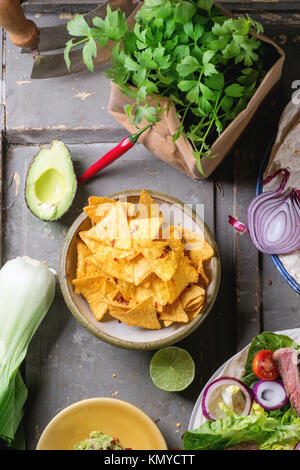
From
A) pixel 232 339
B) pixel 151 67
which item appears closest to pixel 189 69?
pixel 151 67

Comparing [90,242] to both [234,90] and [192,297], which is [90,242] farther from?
[234,90]

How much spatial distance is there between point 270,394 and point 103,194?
842 mm

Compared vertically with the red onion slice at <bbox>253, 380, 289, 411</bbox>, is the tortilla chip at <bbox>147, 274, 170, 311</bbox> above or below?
above

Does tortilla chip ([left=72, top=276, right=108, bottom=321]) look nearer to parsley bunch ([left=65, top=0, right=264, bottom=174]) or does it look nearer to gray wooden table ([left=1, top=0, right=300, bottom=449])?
gray wooden table ([left=1, top=0, right=300, bottom=449])

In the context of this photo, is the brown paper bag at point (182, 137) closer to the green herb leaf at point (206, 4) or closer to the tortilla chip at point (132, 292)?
the green herb leaf at point (206, 4)

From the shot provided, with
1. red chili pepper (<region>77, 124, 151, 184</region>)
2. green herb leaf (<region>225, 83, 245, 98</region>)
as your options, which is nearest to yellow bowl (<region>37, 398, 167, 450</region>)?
red chili pepper (<region>77, 124, 151, 184</region>)

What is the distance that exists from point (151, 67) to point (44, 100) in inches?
24.3

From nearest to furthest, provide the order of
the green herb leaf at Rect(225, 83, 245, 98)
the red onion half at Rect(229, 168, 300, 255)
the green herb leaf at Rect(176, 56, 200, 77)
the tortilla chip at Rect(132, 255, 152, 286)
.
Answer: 1. the green herb leaf at Rect(176, 56, 200, 77)
2. the green herb leaf at Rect(225, 83, 245, 98)
3. the tortilla chip at Rect(132, 255, 152, 286)
4. the red onion half at Rect(229, 168, 300, 255)

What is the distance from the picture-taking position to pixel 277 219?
1.91 metres

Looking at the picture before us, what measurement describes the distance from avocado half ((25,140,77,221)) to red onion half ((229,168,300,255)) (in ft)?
1.93

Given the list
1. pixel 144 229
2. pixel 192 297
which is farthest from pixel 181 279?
pixel 144 229

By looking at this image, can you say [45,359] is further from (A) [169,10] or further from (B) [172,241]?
(A) [169,10]

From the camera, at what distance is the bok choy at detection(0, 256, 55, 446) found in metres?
1.91

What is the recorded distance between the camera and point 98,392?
1.99m
